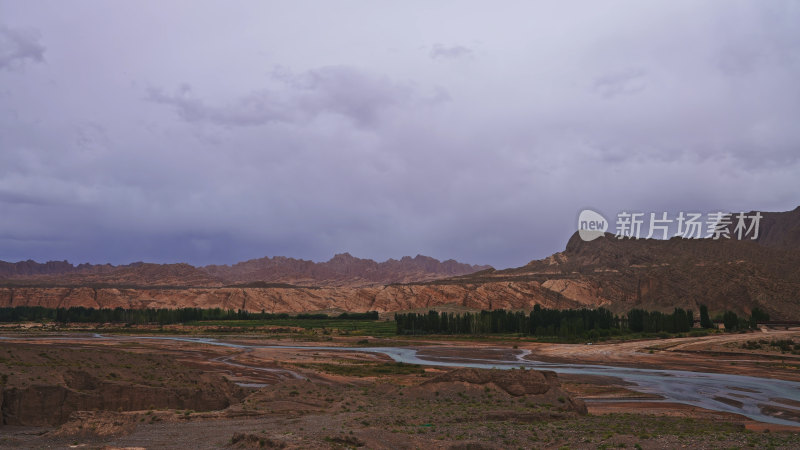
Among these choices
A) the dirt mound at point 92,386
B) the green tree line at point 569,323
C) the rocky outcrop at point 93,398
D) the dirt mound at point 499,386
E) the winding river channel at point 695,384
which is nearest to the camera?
the rocky outcrop at point 93,398

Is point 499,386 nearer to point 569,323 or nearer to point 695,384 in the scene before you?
point 695,384

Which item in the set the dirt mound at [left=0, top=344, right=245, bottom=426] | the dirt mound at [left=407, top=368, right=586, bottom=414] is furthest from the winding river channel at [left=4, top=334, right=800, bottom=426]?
the dirt mound at [left=0, top=344, right=245, bottom=426]

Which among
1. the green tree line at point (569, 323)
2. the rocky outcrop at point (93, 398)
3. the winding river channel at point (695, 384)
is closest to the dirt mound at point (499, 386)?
the rocky outcrop at point (93, 398)

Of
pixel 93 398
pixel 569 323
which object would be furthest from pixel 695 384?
pixel 569 323

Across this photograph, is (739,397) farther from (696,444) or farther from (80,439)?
(80,439)

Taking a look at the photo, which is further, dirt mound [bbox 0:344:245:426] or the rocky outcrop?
dirt mound [bbox 0:344:245:426]

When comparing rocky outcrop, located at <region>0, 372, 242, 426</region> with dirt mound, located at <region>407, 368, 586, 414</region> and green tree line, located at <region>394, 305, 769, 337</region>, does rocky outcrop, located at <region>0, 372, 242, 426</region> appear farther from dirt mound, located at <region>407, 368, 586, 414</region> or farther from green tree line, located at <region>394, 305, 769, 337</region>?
green tree line, located at <region>394, 305, 769, 337</region>

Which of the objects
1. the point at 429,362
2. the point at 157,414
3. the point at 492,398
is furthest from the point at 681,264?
the point at 157,414

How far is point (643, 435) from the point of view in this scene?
22875mm

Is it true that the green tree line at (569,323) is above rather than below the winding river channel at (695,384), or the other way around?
above

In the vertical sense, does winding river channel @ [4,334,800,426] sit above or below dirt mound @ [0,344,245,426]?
below

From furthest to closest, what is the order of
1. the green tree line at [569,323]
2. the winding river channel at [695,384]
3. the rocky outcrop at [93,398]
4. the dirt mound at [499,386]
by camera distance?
the green tree line at [569,323]
the winding river channel at [695,384]
the dirt mound at [499,386]
the rocky outcrop at [93,398]

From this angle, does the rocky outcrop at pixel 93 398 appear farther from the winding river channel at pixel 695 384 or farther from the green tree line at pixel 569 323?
the green tree line at pixel 569 323

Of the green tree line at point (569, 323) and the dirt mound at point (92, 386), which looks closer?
the dirt mound at point (92, 386)
